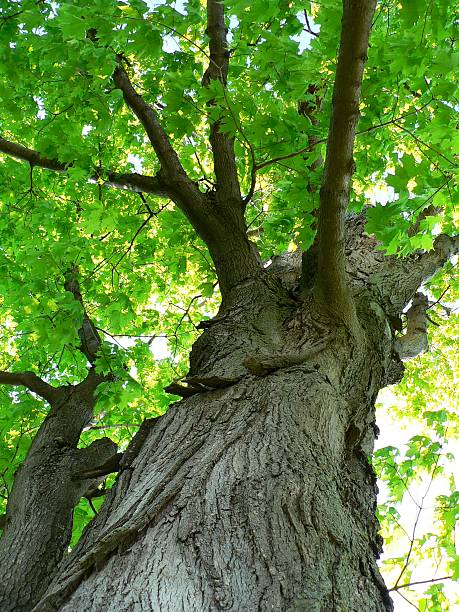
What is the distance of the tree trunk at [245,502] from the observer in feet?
4.48

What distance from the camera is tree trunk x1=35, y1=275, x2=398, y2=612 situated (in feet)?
4.48

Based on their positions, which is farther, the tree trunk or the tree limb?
the tree limb

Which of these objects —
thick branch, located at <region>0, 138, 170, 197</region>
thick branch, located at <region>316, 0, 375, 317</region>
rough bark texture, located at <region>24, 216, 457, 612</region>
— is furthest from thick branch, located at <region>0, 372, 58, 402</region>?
thick branch, located at <region>316, 0, 375, 317</region>

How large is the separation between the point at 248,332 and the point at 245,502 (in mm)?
1358

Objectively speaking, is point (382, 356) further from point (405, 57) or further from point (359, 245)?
point (405, 57)

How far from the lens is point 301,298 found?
3.43m

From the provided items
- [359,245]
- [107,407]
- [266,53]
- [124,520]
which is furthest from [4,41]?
[124,520]

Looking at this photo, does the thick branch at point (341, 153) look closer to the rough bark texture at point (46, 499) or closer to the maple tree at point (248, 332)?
the maple tree at point (248, 332)

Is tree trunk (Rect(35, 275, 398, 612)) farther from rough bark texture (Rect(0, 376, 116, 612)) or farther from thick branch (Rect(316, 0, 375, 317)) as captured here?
rough bark texture (Rect(0, 376, 116, 612))

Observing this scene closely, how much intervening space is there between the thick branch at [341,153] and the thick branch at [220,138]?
3.56 ft

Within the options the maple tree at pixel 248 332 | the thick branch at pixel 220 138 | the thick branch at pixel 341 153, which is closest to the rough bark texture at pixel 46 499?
the maple tree at pixel 248 332

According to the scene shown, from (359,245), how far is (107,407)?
2.43 m

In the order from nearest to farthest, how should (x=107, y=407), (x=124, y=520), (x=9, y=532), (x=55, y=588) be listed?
(x=55, y=588), (x=124, y=520), (x=9, y=532), (x=107, y=407)

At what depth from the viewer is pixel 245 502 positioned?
5.39 feet
